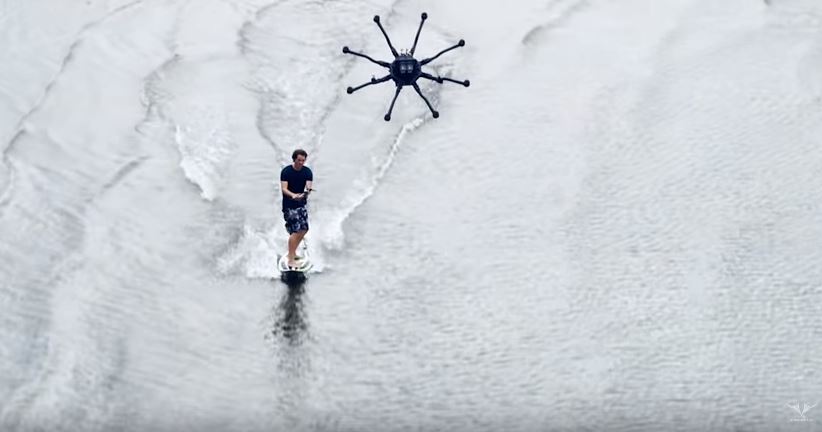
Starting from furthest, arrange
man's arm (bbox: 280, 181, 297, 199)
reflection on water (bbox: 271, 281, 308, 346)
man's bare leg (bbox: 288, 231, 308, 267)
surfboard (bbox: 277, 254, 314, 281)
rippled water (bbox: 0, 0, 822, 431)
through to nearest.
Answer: surfboard (bbox: 277, 254, 314, 281), man's bare leg (bbox: 288, 231, 308, 267), man's arm (bbox: 280, 181, 297, 199), reflection on water (bbox: 271, 281, 308, 346), rippled water (bbox: 0, 0, 822, 431)

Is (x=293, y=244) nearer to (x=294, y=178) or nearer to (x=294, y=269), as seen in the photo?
(x=294, y=269)

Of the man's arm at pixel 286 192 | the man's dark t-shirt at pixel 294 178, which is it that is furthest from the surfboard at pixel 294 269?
the man's arm at pixel 286 192

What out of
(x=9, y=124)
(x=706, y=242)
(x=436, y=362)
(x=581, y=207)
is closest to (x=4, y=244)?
(x=9, y=124)

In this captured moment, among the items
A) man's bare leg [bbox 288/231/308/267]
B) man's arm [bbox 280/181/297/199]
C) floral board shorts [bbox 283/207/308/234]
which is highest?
man's arm [bbox 280/181/297/199]

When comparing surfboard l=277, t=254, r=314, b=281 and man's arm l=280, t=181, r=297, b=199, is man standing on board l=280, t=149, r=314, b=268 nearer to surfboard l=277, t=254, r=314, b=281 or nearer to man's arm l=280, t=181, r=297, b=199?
man's arm l=280, t=181, r=297, b=199

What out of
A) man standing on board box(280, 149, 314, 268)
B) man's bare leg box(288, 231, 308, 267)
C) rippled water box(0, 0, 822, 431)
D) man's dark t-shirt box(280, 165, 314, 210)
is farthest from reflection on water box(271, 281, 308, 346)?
man's dark t-shirt box(280, 165, 314, 210)

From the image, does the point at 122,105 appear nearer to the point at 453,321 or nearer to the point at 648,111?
the point at 453,321
